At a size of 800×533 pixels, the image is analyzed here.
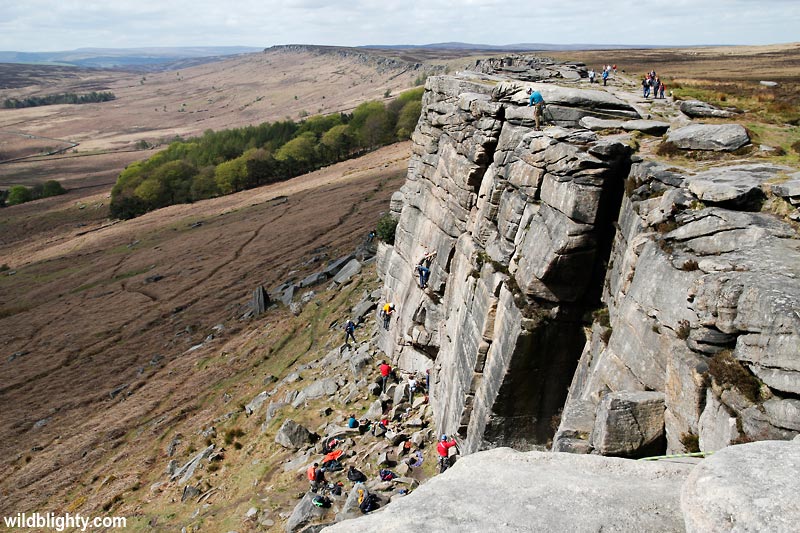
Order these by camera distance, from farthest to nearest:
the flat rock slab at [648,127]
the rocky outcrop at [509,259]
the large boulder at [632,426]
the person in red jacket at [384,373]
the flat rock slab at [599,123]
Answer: the person in red jacket at [384,373] → the flat rock slab at [599,123] → the flat rock slab at [648,127] → the rocky outcrop at [509,259] → the large boulder at [632,426]

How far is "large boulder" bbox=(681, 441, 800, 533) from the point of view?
6.11 metres

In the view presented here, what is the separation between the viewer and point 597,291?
17.7 m

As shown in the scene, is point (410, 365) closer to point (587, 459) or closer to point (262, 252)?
point (587, 459)

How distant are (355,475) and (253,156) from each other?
9550 centimetres

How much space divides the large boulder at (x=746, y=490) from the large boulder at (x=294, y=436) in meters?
22.7

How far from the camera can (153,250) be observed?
7312 centimetres

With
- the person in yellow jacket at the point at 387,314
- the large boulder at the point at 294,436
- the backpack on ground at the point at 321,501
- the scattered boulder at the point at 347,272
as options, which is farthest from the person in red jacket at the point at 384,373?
the scattered boulder at the point at 347,272

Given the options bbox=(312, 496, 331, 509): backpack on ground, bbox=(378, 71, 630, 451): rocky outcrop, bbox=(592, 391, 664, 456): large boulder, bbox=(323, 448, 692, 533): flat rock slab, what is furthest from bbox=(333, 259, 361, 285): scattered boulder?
bbox=(323, 448, 692, 533): flat rock slab

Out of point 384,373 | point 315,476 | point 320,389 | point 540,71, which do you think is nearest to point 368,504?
point 315,476

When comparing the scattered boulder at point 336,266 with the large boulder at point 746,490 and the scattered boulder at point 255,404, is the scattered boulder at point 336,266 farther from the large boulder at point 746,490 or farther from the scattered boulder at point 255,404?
the large boulder at point 746,490

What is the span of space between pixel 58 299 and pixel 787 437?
69926 mm

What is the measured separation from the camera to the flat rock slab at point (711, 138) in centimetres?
1709

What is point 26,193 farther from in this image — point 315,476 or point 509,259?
point 509,259

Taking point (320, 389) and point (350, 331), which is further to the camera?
point (350, 331)
